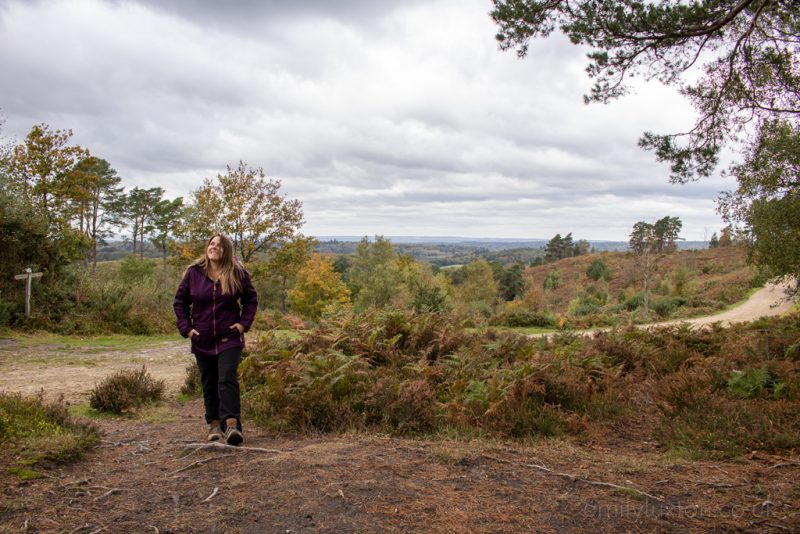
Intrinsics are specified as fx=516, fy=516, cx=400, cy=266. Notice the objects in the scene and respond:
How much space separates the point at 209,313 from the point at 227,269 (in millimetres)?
477

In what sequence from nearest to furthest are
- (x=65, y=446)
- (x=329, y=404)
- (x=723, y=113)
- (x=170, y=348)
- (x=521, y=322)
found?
(x=65, y=446) → (x=329, y=404) → (x=723, y=113) → (x=170, y=348) → (x=521, y=322)

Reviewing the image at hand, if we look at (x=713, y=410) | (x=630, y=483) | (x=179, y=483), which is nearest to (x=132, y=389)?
(x=179, y=483)

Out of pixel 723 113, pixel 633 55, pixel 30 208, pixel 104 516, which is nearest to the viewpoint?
pixel 104 516

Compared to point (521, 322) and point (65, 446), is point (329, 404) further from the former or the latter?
point (521, 322)

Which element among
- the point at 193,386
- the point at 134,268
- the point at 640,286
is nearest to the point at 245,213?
the point at 193,386

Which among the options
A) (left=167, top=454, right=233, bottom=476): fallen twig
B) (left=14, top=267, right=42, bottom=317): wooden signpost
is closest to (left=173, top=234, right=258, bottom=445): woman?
(left=167, top=454, right=233, bottom=476): fallen twig

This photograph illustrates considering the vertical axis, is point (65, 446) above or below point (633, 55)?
below

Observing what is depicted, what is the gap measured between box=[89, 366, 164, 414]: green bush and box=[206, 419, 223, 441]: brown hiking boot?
2.12 meters

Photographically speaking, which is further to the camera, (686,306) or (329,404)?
(686,306)

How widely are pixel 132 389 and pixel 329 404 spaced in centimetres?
311

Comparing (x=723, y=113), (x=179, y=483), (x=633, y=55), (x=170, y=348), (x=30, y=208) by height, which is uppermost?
(x=633, y=55)

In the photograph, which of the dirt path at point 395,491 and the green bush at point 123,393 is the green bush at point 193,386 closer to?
the green bush at point 123,393

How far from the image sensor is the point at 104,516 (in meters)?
3.39

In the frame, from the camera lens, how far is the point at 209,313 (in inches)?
204
